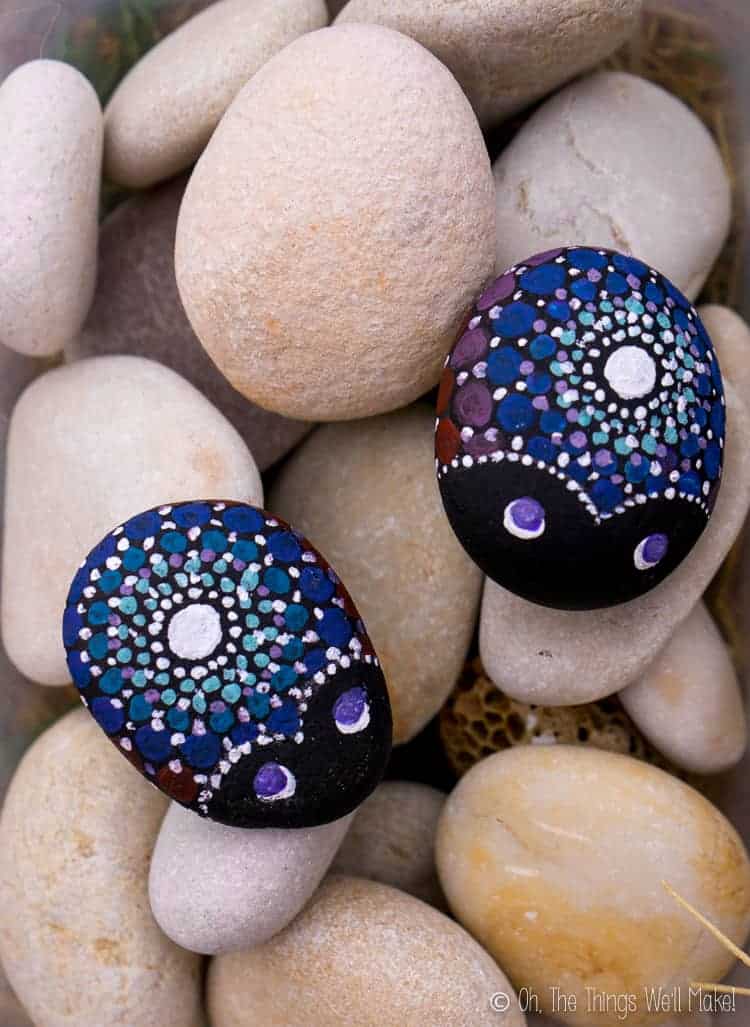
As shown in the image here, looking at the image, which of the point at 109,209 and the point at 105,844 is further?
the point at 109,209

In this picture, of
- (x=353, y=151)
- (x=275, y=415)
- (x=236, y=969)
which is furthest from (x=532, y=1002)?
(x=353, y=151)

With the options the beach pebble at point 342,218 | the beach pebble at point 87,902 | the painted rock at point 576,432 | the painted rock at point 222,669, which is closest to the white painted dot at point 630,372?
the painted rock at point 576,432

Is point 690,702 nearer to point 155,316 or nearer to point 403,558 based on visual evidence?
point 403,558

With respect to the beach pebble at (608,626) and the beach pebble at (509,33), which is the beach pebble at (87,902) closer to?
the beach pebble at (608,626)

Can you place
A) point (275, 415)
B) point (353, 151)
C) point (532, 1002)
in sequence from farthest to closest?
point (275, 415), point (532, 1002), point (353, 151)

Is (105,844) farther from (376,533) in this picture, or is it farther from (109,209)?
(109,209)

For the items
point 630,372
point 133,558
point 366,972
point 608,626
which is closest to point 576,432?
point 630,372
